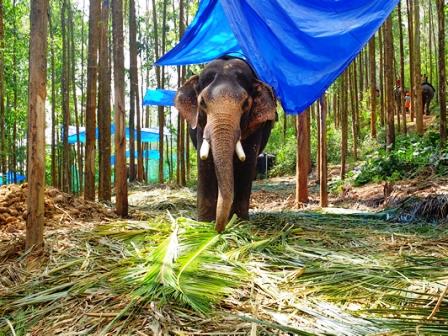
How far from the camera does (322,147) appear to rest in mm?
7566

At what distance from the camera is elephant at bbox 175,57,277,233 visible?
15.2 feet

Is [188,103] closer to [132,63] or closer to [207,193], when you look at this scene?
[207,193]

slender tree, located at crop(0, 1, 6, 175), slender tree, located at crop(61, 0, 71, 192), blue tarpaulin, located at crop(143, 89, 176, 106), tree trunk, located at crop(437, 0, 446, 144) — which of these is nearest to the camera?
tree trunk, located at crop(437, 0, 446, 144)

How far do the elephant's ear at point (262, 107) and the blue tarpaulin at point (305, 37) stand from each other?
15 cm

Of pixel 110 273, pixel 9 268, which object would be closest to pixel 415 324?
pixel 110 273

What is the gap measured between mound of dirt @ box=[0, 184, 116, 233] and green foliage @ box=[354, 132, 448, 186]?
497 centimetres

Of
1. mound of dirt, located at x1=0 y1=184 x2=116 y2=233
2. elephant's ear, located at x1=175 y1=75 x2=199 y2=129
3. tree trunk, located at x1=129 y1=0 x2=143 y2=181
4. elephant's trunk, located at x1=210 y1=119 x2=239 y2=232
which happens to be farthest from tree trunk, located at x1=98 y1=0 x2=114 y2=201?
tree trunk, located at x1=129 y1=0 x2=143 y2=181

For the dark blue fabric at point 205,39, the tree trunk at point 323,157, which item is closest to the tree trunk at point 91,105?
the dark blue fabric at point 205,39

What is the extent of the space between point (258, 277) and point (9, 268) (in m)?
1.82

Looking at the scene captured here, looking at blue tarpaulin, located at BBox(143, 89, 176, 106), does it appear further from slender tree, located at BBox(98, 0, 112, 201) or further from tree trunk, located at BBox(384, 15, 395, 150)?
tree trunk, located at BBox(384, 15, 395, 150)

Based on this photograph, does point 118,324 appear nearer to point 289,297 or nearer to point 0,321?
point 0,321

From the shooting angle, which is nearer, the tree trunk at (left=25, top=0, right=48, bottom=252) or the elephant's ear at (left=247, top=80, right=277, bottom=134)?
the tree trunk at (left=25, top=0, right=48, bottom=252)

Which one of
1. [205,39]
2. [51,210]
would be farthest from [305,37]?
[51,210]

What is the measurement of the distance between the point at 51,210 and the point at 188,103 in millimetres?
1955
